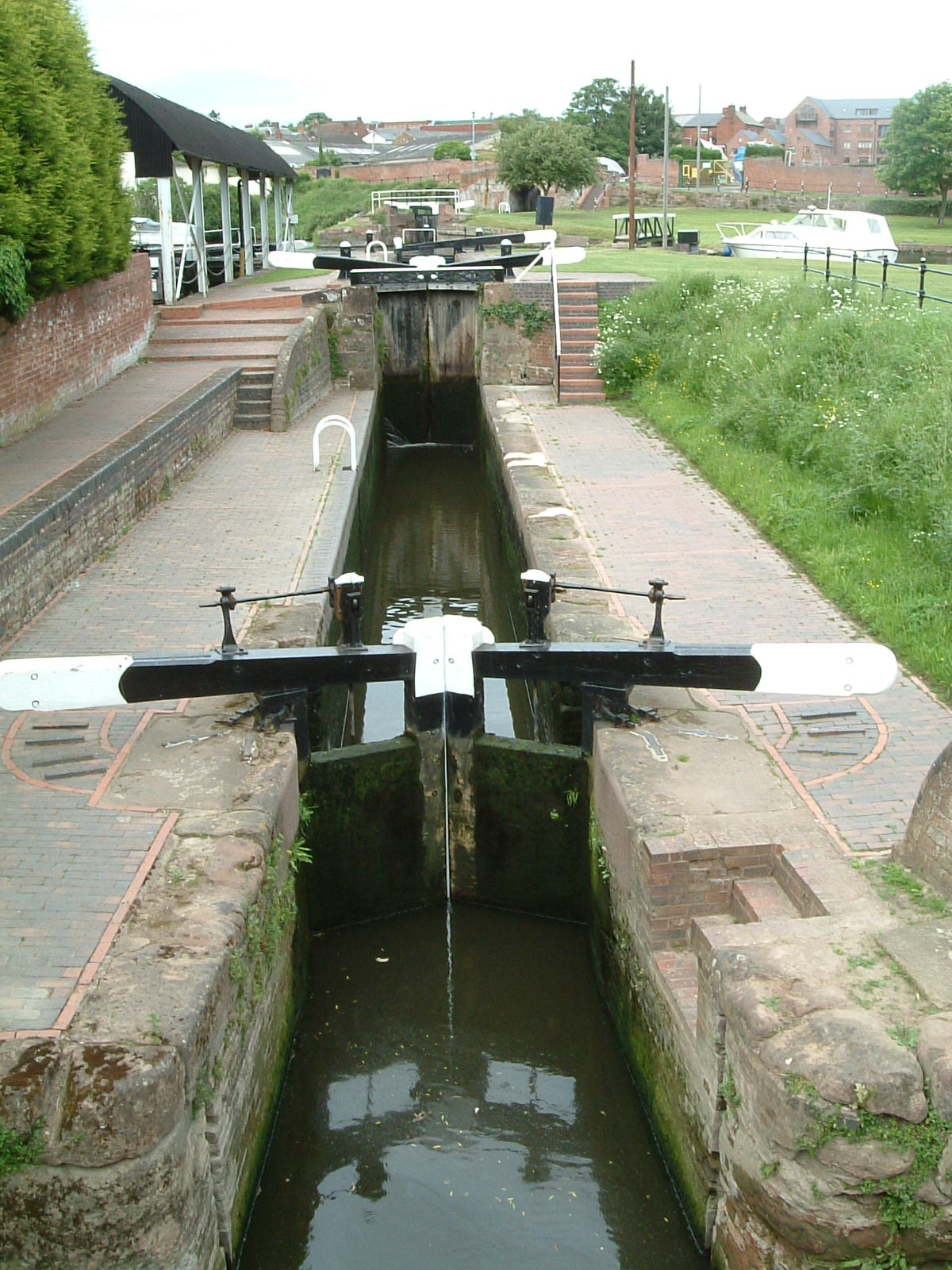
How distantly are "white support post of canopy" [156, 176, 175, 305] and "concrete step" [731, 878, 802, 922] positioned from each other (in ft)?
57.9

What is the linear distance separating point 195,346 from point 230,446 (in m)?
4.00

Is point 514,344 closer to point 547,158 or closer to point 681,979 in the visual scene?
point 681,979

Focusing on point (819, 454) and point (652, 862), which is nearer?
point (652, 862)

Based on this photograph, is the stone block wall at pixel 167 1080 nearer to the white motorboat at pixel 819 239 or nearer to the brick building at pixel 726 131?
the white motorboat at pixel 819 239

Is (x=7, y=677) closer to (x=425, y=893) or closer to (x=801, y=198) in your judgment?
(x=425, y=893)

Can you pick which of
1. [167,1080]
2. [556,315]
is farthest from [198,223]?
[167,1080]

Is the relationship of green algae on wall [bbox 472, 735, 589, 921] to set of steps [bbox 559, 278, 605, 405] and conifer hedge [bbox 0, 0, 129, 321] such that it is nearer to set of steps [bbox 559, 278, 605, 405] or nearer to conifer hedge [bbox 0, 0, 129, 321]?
conifer hedge [bbox 0, 0, 129, 321]

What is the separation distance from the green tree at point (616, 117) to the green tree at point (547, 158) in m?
20.7

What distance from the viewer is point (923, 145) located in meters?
46.1

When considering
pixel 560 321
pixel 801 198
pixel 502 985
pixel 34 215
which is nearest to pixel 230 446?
pixel 34 215

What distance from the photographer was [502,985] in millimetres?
6871

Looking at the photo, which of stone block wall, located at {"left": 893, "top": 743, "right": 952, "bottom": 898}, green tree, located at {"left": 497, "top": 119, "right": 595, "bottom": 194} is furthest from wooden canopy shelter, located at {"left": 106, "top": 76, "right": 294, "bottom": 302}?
stone block wall, located at {"left": 893, "top": 743, "right": 952, "bottom": 898}

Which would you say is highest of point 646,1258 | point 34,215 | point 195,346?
point 34,215

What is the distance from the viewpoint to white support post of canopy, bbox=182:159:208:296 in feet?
71.6
